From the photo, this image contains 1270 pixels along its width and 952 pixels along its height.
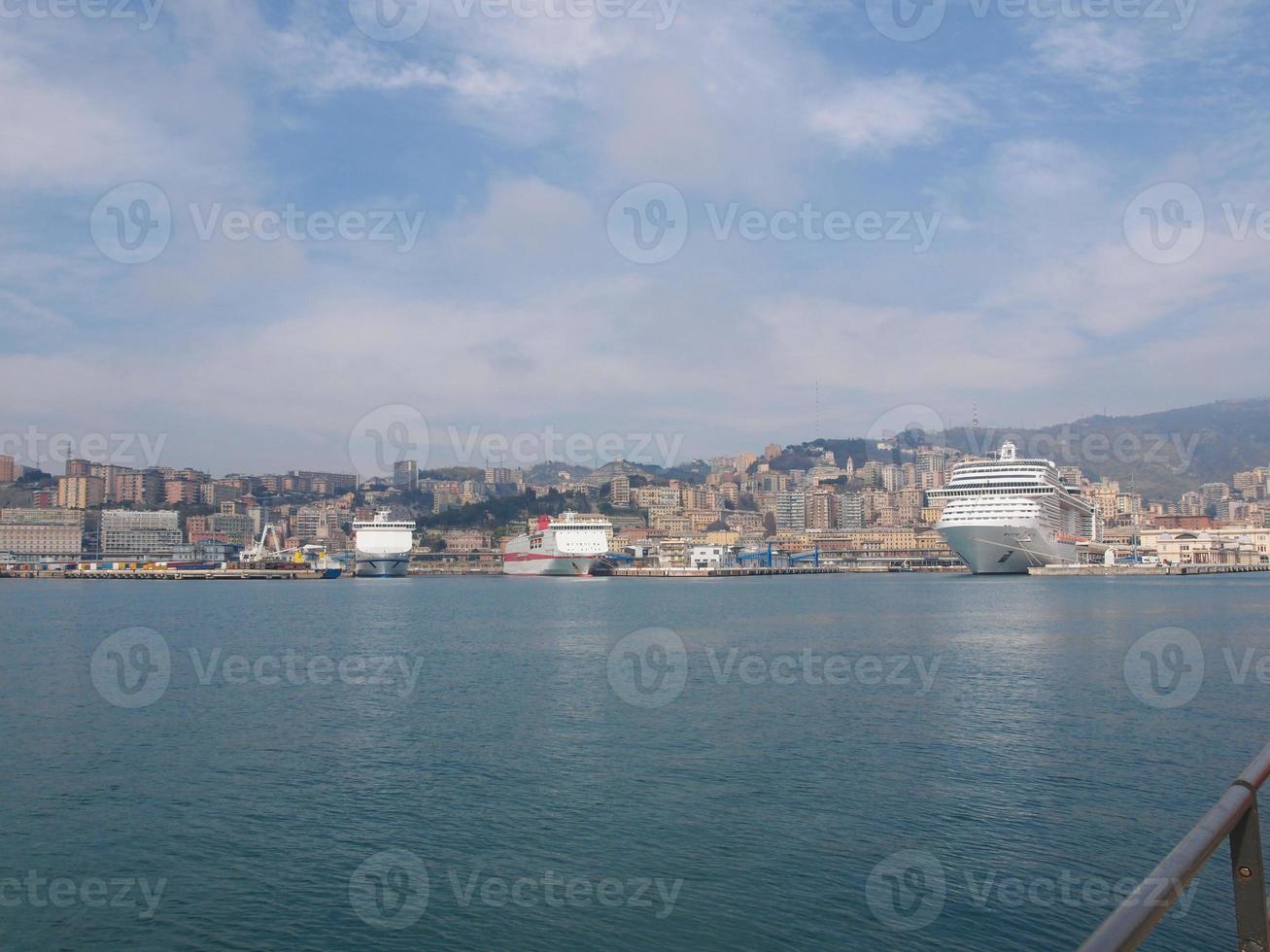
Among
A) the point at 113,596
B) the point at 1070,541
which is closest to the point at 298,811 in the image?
the point at 113,596

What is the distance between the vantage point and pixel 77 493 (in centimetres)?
13562

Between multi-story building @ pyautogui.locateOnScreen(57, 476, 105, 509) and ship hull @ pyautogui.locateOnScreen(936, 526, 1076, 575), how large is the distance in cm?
11889

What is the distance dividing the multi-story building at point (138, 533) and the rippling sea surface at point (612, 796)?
4235 inches

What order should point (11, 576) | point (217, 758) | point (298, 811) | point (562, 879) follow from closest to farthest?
point (562, 879) < point (298, 811) < point (217, 758) < point (11, 576)

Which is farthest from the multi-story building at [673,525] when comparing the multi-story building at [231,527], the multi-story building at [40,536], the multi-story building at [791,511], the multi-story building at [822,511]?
the multi-story building at [40,536]

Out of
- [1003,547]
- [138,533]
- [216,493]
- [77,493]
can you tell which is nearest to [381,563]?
[138,533]

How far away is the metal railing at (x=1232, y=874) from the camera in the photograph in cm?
157

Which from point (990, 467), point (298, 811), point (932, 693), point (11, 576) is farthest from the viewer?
point (11, 576)

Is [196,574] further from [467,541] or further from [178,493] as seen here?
[178,493]

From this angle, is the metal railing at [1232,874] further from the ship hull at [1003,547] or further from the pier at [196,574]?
the pier at [196,574]

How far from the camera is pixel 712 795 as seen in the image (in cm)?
1040

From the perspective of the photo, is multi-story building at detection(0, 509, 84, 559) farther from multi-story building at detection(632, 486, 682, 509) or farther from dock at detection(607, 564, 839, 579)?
multi-story building at detection(632, 486, 682, 509)

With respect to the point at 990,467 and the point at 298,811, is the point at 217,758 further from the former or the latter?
the point at 990,467

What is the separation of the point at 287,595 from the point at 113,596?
9791 mm
